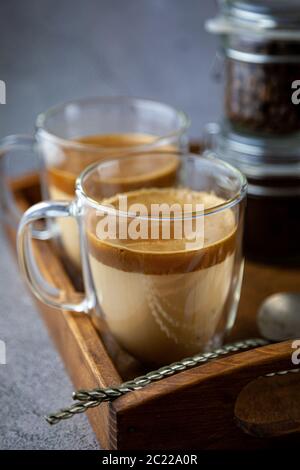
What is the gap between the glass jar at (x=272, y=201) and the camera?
2.67 ft

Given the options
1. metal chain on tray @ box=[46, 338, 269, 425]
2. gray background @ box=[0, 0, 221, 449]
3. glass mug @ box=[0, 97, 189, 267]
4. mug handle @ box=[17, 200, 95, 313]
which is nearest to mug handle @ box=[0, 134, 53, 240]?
glass mug @ box=[0, 97, 189, 267]

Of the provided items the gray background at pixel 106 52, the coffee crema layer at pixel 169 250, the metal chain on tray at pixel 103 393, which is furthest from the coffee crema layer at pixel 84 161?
the gray background at pixel 106 52

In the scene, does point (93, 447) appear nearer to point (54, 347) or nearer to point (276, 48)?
point (54, 347)

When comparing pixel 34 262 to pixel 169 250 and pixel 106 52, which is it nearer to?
pixel 169 250

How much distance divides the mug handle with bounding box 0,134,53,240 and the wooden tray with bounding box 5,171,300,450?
214 millimetres

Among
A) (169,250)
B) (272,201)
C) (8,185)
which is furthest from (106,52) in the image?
(169,250)

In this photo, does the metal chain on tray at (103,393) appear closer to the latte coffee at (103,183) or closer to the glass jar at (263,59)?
the latte coffee at (103,183)

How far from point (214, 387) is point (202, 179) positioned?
8.9 inches

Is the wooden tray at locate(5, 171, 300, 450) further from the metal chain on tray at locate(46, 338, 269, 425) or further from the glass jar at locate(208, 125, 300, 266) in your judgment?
the glass jar at locate(208, 125, 300, 266)

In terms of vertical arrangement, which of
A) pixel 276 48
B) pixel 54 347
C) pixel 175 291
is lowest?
pixel 54 347

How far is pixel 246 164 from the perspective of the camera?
0.83m

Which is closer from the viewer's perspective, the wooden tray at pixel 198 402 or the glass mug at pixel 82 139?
the wooden tray at pixel 198 402

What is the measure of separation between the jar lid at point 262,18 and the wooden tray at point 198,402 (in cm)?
32
